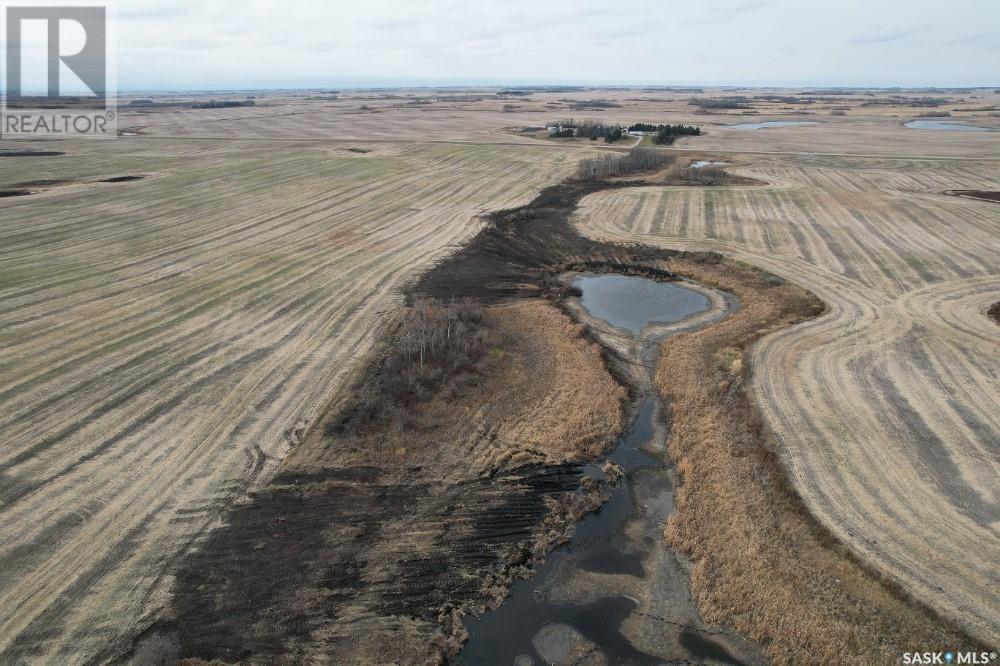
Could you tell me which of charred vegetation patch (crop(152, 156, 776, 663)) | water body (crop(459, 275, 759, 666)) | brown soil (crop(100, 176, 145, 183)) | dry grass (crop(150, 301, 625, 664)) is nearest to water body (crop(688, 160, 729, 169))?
charred vegetation patch (crop(152, 156, 776, 663))

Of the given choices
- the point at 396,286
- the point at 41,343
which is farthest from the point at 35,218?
the point at 396,286

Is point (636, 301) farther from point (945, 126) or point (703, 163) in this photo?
point (945, 126)

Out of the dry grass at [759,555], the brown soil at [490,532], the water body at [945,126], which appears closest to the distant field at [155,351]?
the brown soil at [490,532]

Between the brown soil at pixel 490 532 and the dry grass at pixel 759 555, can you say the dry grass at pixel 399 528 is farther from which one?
the dry grass at pixel 759 555

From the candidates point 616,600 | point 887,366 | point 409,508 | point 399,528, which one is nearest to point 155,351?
point 409,508

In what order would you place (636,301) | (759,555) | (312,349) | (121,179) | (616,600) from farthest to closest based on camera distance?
(121,179) → (636,301) → (312,349) → (759,555) → (616,600)

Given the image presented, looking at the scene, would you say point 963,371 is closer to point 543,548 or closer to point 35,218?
point 543,548

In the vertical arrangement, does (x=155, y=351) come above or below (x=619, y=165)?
below
